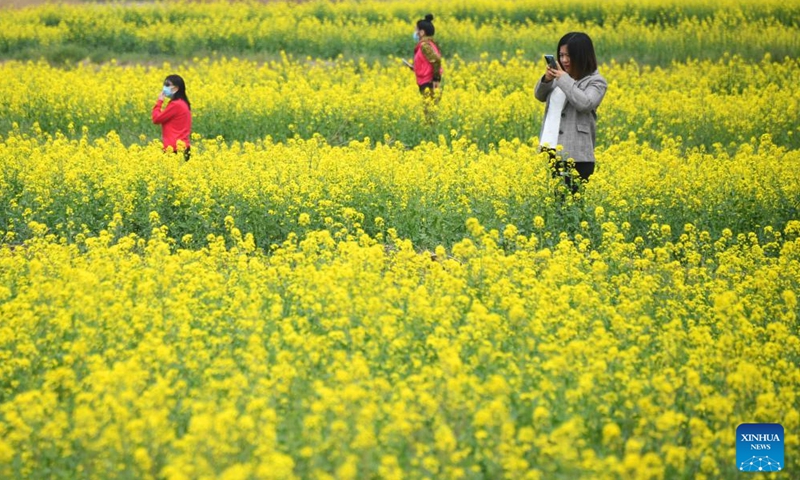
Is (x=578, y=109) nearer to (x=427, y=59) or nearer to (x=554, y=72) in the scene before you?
(x=554, y=72)

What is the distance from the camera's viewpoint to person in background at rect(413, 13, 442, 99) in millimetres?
13273

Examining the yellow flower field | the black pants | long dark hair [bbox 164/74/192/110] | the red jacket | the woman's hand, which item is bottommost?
the yellow flower field

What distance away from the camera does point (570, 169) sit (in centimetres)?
862

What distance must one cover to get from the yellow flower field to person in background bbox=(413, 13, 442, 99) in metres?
0.53

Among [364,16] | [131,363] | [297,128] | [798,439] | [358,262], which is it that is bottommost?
[798,439]

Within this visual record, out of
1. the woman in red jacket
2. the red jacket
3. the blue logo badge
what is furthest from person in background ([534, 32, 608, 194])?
the red jacket

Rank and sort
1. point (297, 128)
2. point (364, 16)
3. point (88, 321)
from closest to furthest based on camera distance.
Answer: point (88, 321) → point (297, 128) → point (364, 16)

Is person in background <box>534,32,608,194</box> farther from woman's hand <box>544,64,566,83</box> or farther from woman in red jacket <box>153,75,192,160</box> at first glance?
woman in red jacket <box>153,75,192,160</box>

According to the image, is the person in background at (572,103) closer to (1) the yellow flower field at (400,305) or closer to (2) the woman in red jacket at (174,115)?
(1) the yellow flower field at (400,305)

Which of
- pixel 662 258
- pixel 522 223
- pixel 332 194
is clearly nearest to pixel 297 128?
pixel 332 194

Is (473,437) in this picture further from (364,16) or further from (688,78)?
(364,16)

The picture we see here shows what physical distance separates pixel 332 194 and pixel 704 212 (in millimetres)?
3637

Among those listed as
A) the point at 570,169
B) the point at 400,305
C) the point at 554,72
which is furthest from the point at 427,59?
the point at 400,305

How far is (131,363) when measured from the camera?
4934mm
